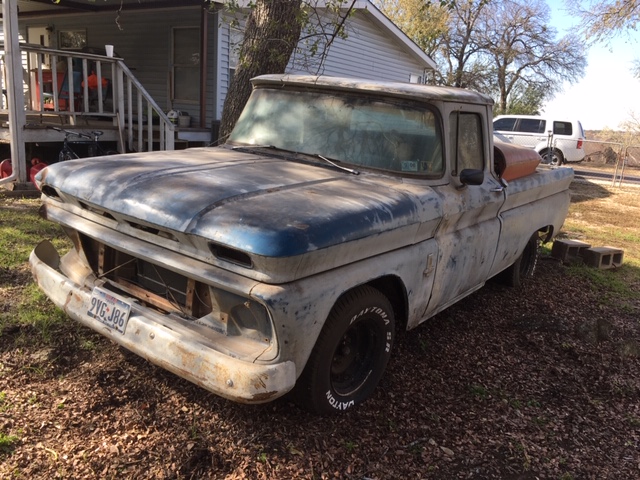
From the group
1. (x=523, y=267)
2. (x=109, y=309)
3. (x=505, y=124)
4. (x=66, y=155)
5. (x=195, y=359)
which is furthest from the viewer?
(x=505, y=124)

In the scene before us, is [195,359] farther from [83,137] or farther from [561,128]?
[561,128]

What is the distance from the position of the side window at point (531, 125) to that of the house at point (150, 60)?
6.30m

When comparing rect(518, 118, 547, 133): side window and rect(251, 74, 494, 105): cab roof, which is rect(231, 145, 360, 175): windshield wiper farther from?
rect(518, 118, 547, 133): side window

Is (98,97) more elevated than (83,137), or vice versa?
(98,97)

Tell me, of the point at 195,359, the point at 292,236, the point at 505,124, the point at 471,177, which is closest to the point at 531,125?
the point at 505,124

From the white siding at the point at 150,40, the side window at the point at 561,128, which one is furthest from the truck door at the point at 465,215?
the side window at the point at 561,128

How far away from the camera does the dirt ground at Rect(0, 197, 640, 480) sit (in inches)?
106

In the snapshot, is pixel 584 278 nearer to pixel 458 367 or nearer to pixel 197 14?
pixel 458 367

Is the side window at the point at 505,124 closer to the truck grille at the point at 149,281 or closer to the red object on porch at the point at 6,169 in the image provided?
the red object on porch at the point at 6,169

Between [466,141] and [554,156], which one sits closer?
[466,141]

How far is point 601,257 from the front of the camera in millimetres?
6863

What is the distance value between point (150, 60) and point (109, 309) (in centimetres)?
1269

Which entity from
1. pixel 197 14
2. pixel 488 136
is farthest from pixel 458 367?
pixel 197 14

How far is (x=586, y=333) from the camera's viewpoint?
473 centimetres
